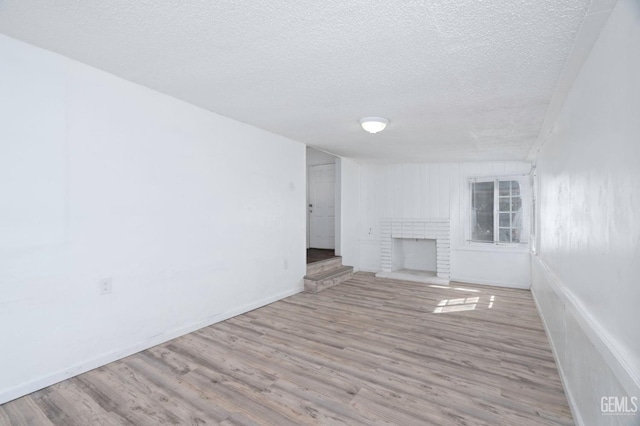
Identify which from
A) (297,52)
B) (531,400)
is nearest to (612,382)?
(531,400)

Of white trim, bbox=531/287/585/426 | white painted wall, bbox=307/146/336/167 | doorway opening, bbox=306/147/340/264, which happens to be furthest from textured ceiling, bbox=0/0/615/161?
doorway opening, bbox=306/147/340/264

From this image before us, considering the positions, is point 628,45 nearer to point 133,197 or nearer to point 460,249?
point 133,197

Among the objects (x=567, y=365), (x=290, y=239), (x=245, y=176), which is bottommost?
(x=567, y=365)

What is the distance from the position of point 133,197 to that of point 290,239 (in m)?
2.34

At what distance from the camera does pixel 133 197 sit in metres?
2.74

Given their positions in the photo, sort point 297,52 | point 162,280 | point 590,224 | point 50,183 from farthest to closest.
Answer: point 162,280 < point 50,183 < point 297,52 < point 590,224

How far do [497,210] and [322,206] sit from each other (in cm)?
363

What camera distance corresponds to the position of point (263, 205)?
13.7ft

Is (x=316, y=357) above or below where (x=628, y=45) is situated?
below

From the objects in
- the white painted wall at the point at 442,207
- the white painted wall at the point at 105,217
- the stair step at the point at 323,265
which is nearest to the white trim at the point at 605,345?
the white painted wall at the point at 105,217

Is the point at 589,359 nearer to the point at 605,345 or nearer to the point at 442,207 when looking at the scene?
the point at 605,345

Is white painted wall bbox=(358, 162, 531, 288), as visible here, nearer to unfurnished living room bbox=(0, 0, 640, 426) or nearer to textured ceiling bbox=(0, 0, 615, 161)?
unfurnished living room bbox=(0, 0, 640, 426)

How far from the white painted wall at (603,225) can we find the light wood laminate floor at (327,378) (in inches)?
16.1

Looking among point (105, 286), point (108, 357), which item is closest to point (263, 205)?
point (105, 286)
